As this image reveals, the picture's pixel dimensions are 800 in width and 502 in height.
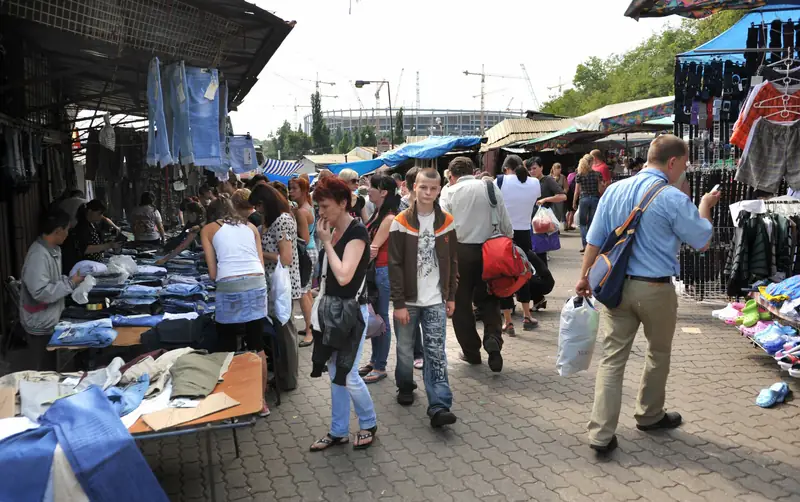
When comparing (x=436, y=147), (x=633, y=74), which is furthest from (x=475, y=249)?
(x=633, y=74)

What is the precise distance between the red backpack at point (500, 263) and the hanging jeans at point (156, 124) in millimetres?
2905

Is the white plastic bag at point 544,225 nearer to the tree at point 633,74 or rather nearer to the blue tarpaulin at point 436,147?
the blue tarpaulin at point 436,147

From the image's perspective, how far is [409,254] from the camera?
4617 millimetres

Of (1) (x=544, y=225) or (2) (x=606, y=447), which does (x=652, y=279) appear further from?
(1) (x=544, y=225)

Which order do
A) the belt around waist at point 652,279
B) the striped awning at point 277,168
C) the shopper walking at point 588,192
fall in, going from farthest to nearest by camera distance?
the striped awning at point 277,168 < the shopper walking at point 588,192 < the belt around waist at point 652,279

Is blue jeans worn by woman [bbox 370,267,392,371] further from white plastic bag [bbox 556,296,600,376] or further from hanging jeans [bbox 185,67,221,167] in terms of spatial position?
hanging jeans [bbox 185,67,221,167]

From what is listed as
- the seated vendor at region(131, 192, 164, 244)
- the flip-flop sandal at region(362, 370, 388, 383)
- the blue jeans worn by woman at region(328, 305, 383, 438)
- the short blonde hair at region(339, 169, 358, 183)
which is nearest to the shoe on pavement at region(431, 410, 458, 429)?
the blue jeans worn by woman at region(328, 305, 383, 438)

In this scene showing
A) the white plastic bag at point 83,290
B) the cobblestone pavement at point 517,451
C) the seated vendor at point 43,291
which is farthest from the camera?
the white plastic bag at point 83,290

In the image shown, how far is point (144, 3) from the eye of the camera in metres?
5.14

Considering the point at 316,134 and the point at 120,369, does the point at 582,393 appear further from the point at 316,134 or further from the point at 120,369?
the point at 316,134

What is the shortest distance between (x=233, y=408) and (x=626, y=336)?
8.23ft

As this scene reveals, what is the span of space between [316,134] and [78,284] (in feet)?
298

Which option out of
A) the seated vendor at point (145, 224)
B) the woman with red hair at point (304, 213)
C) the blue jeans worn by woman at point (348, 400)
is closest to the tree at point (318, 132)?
the seated vendor at point (145, 224)

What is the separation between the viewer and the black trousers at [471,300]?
584 centimetres
